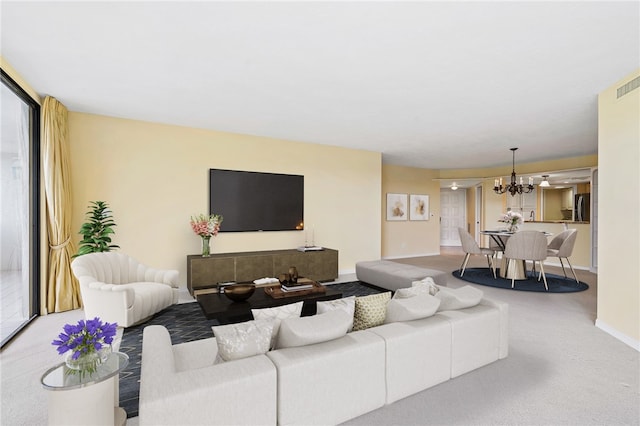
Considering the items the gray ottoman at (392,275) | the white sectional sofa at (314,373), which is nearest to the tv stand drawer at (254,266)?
the gray ottoman at (392,275)

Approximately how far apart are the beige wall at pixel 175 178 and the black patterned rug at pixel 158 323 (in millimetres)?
1295

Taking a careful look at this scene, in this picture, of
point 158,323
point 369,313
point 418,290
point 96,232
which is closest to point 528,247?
point 418,290

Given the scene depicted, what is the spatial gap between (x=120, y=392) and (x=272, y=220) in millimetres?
3859

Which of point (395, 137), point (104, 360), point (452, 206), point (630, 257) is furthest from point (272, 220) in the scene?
point (452, 206)

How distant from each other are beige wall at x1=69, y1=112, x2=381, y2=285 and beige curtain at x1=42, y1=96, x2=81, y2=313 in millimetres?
360

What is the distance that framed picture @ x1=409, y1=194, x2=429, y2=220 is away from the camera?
934 cm

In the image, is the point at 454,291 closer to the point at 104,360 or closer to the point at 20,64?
the point at 104,360

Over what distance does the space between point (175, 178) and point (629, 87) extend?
228 inches

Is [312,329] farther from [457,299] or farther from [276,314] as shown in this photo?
[457,299]

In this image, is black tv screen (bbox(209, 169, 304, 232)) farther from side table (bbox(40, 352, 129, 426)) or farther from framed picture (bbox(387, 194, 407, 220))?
side table (bbox(40, 352, 129, 426))

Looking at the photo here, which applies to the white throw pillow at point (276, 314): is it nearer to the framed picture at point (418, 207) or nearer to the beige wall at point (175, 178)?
the beige wall at point (175, 178)

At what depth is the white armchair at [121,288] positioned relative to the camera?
3297 mm

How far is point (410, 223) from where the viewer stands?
9.33 m

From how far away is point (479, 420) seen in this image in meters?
1.95
